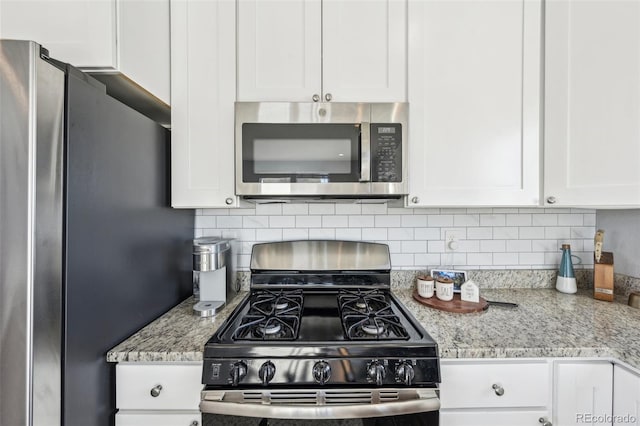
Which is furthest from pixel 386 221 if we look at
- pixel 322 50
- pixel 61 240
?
pixel 61 240

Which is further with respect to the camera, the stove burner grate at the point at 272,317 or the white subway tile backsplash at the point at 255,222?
the white subway tile backsplash at the point at 255,222

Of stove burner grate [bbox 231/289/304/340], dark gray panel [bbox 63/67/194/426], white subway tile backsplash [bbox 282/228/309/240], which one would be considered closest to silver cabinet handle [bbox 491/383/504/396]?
stove burner grate [bbox 231/289/304/340]

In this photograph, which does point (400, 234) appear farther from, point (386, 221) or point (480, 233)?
point (480, 233)

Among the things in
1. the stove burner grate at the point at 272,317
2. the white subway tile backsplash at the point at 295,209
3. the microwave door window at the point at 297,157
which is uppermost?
the microwave door window at the point at 297,157

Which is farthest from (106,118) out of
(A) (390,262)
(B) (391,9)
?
(A) (390,262)

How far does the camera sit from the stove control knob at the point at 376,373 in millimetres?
928

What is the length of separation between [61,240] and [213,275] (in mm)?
672

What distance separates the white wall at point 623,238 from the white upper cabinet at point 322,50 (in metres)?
1.35

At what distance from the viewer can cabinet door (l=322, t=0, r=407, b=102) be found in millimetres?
1293

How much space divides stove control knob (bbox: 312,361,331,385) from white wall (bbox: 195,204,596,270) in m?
0.79

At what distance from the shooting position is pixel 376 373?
0.94m

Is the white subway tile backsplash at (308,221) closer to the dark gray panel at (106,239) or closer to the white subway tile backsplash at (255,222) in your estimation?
the white subway tile backsplash at (255,222)

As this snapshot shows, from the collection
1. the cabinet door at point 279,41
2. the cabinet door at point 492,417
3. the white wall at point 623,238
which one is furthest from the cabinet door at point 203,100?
the white wall at point 623,238

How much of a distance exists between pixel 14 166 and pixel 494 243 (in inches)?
80.3
